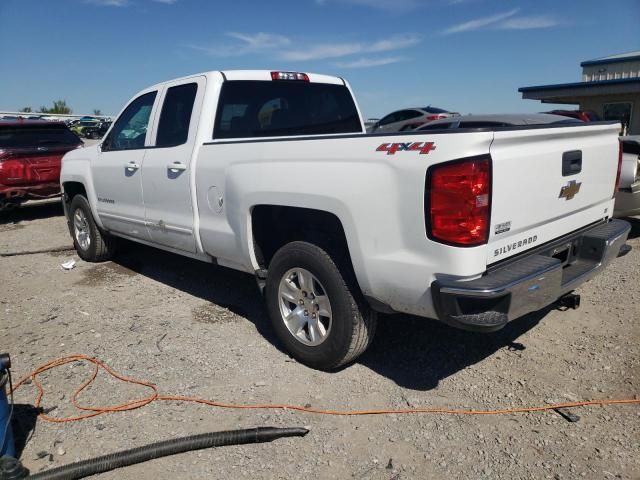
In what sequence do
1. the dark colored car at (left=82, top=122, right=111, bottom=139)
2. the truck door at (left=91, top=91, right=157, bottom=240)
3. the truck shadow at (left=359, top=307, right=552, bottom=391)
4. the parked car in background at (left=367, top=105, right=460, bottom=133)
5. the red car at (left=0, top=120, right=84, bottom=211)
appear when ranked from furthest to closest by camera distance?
the dark colored car at (left=82, top=122, right=111, bottom=139) < the parked car in background at (left=367, top=105, right=460, bottom=133) < the red car at (left=0, top=120, right=84, bottom=211) < the truck door at (left=91, top=91, right=157, bottom=240) < the truck shadow at (left=359, top=307, right=552, bottom=391)

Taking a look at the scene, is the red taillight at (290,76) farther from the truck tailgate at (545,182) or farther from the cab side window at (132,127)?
the truck tailgate at (545,182)

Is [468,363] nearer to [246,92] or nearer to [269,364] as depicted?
[269,364]

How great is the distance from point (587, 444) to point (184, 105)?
12.3ft

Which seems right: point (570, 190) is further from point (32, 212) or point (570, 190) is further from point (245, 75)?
point (32, 212)

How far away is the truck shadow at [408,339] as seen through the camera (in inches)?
140

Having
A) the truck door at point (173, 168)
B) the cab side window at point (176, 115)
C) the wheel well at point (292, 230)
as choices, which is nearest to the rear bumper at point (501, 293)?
the wheel well at point (292, 230)

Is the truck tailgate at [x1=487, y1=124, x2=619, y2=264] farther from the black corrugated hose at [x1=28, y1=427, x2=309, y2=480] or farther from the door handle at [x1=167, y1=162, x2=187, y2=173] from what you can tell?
the door handle at [x1=167, y1=162, x2=187, y2=173]

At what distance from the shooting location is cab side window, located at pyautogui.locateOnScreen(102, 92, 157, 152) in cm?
498

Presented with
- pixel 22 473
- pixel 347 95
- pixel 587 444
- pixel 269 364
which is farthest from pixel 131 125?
pixel 587 444

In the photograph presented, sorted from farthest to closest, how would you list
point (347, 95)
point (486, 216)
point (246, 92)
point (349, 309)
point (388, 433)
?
1. point (347, 95)
2. point (246, 92)
3. point (349, 309)
4. point (388, 433)
5. point (486, 216)

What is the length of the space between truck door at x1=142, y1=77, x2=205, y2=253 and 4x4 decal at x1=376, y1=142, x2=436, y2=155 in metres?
1.90

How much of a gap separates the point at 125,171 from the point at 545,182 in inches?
149

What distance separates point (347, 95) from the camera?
17.1ft

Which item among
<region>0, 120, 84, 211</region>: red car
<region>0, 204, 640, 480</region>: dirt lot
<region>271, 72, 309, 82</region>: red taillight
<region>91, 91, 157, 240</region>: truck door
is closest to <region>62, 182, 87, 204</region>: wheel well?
<region>91, 91, 157, 240</region>: truck door
